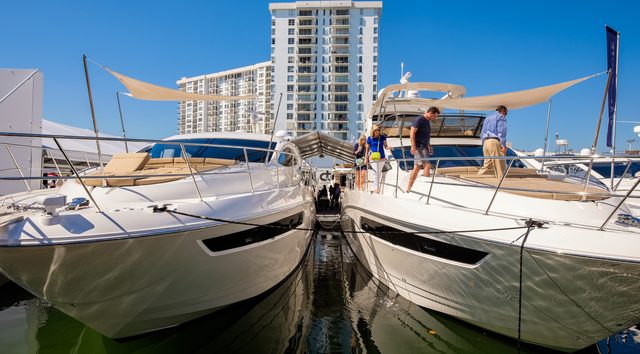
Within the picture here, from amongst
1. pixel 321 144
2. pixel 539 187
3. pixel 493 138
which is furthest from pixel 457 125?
pixel 321 144

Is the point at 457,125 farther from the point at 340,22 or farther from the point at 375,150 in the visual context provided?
the point at 340,22

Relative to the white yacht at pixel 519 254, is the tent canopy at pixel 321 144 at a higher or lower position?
higher

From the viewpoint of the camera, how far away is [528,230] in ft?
11.0

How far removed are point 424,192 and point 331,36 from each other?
60.8 meters

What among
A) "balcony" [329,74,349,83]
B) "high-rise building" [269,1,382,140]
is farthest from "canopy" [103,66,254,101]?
"balcony" [329,74,349,83]

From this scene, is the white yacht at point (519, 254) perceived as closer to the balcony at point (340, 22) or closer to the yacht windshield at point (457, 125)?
the yacht windshield at point (457, 125)

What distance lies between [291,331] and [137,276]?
2.11 meters

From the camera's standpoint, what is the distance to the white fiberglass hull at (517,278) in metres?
3.19

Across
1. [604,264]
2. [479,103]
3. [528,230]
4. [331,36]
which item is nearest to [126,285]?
[528,230]

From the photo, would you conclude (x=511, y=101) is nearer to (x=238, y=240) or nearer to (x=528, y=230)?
(x=528, y=230)

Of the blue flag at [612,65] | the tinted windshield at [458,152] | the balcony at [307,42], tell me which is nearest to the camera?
the blue flag at [612,65]

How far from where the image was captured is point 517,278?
3.57 metres

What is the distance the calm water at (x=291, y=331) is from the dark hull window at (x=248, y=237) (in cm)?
116

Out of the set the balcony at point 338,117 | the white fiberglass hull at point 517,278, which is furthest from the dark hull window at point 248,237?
the balcony at point 338,117
